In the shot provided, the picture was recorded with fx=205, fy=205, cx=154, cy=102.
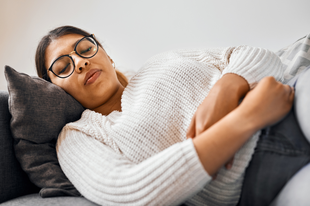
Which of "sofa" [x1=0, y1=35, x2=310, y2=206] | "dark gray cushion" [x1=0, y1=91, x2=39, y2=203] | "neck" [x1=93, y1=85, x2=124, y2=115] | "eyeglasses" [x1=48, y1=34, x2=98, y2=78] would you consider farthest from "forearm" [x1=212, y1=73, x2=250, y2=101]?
"dark gray cushion" [x1=0, y1=91, x2=39, y2=203]

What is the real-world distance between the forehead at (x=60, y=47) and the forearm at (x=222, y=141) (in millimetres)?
791

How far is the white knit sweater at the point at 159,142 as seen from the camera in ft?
1.73

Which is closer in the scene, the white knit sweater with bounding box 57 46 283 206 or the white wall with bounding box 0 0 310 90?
the white knit sweater with bounding box 57 46 283 206

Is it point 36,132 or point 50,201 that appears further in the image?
point 36,132

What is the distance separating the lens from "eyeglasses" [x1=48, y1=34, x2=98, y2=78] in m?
0.97

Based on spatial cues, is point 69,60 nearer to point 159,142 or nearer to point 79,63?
point 79,63

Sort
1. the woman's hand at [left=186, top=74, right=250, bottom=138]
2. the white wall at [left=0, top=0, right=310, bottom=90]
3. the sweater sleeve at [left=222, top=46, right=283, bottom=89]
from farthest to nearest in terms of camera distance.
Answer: the white wall at [left=0, top=0, right=310, bottom=90]
the sweater sleeve at [left=222, top=46, right=283, bottom=89]
the woman's hand at [left=186, top=74, right=250, bottom=138]

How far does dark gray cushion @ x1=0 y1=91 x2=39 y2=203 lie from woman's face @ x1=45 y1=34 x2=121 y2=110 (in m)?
0.27

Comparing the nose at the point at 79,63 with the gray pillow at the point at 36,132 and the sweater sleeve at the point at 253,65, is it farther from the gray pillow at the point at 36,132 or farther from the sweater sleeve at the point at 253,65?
the sweater sleeve at the point at 253,65

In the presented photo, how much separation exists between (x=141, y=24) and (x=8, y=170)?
1.28 metres

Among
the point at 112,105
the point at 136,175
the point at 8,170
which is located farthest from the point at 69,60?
the point at 136,175

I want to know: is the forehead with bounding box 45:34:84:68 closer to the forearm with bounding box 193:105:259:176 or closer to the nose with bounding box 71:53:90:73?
the nose with bounding box 71:53:90:73

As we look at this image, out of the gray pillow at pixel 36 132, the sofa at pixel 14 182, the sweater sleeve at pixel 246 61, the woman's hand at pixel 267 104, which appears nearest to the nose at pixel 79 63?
the gray pillow at pixel 36 132

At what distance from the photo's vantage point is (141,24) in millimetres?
1592
